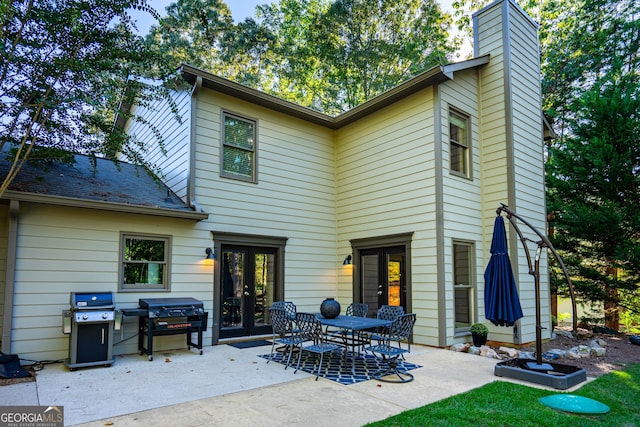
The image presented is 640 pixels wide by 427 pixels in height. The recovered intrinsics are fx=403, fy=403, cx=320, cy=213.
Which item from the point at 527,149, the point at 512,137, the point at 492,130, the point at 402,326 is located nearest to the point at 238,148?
the point at 402,326

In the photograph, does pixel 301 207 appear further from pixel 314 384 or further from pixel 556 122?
pixel 556 122

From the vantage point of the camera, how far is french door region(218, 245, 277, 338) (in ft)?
25.6

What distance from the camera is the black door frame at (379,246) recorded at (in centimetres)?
779

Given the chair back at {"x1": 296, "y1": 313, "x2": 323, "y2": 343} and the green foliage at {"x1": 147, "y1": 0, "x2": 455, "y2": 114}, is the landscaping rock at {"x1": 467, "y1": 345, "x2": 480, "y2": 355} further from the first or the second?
the green foliage at {"x1": 147, "y1": 0, "x2": 455, "y2": 114}

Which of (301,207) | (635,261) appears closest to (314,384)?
(301,207)

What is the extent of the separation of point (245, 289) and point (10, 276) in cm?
380

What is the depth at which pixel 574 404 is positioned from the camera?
407cm

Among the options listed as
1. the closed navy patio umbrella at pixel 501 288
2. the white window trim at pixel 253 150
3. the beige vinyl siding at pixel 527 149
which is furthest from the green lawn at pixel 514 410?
the white window trim at pixel 253 150

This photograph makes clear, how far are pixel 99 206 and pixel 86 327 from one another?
1797 mm

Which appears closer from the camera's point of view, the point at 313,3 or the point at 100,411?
the point at 100,411

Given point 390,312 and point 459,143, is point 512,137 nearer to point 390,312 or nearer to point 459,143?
point 459,143

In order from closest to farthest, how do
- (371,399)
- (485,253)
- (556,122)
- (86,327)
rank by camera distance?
(371,399)
(86,327)
(485,253)
(556,122)

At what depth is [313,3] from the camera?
16.7 metres

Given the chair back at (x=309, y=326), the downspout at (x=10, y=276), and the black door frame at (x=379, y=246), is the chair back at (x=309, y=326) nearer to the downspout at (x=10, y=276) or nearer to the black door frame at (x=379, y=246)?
the black door frame at (x=379, y=246)
